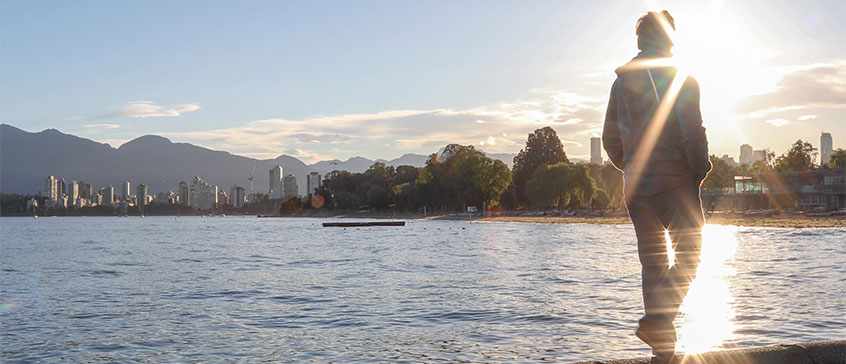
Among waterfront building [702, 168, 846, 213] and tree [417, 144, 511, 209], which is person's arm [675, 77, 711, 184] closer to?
waterfront building [702, 168, 846, 213]

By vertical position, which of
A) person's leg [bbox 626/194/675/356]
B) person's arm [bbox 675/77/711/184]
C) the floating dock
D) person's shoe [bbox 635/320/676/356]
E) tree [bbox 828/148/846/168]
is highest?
tree [bbox 828/148/846/168]

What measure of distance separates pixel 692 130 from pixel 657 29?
2.97 ft

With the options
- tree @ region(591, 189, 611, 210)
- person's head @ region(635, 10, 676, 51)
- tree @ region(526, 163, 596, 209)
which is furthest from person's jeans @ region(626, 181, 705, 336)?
tree @ region(591, 189, 611, 210)

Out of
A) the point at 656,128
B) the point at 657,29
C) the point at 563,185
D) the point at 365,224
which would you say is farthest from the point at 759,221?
the point at 656,128

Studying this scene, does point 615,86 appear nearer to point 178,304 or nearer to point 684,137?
point 684,137

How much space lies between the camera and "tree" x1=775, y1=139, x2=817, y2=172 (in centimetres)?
Result: 14125

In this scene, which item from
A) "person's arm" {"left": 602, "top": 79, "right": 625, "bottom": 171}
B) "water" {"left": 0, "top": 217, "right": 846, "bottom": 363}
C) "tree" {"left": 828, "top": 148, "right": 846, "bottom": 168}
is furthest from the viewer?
"tree" {"left": 828, "top": 148, "right": 846, "bottom": 168}

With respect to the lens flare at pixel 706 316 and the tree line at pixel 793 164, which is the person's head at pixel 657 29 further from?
the tree line at pixel 793 164

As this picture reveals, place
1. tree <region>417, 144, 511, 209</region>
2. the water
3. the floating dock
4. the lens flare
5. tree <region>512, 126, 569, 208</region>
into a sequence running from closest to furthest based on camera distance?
the lens flare
the water
the floating dock
tree <region>417, 144, 511, 209</region>
tree <region>512, 126, 569, 208</region>

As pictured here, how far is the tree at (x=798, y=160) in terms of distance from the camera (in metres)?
141

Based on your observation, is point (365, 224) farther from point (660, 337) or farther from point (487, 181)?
point (660, 337)

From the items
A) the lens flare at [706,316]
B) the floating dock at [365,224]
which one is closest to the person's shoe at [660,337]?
the lens flare at [706,316]

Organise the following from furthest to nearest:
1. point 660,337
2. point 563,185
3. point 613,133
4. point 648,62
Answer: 1. point 563,185
2. point 613,133
3. point 648,62
4. point 660,337

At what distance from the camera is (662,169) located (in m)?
5.37
